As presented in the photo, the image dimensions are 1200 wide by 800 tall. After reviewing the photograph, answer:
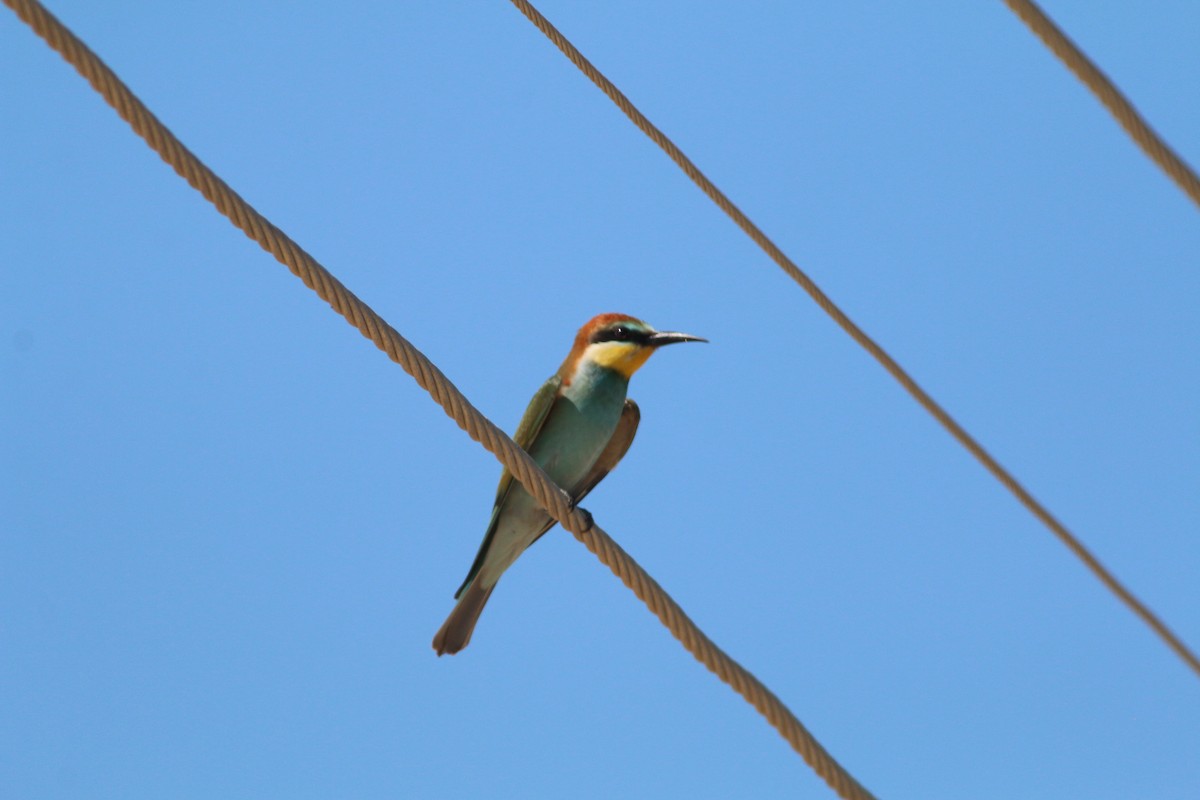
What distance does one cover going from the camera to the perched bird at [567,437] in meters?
4.42

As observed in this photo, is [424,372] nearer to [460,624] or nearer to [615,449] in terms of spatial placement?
[460,624]

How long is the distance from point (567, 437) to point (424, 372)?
1.97m

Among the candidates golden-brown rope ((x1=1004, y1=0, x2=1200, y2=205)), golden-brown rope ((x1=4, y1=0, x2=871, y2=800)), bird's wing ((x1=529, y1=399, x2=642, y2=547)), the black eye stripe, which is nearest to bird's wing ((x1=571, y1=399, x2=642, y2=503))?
bird's wing ((x1=529, y1=399, x2=642, y2=547))

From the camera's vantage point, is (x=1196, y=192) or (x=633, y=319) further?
(x=633, y=319)

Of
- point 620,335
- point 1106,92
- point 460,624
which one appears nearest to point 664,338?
point 620,335

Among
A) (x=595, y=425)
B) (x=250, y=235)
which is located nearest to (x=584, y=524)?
(x=595, y=425)

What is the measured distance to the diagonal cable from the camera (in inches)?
108

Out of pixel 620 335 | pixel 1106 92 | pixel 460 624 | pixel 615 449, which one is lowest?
pixel 1106 92

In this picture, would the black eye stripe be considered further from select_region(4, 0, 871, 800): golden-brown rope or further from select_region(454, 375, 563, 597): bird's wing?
select_region(4, 0, 871, 800): golden-brown rope

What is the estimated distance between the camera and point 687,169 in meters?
3.44

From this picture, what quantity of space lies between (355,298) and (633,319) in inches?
94.6

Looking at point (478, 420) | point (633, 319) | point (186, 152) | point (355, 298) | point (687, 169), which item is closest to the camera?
point (186, 152)

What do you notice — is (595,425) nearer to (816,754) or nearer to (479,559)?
(479,559)

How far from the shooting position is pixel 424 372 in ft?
8.34
